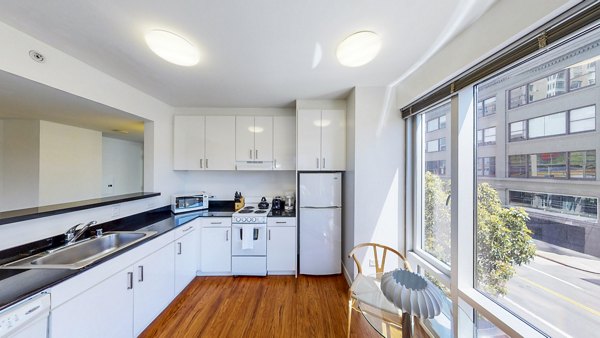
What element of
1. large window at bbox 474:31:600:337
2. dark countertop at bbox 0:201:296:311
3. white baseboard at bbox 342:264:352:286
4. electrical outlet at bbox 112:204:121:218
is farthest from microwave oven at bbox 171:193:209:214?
large window at bbox 474:31:600:337

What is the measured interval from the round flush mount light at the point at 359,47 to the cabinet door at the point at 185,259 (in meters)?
2.55

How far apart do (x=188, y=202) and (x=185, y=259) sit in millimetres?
839

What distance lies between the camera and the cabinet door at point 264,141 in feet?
9.75

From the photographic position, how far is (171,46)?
141 centimetres

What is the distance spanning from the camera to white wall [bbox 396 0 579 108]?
93 cm

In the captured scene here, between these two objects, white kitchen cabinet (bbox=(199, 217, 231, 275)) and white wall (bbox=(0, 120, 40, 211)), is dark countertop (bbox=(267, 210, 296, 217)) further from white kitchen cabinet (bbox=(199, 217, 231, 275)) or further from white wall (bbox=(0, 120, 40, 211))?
white wall (bbox=(0, 120, 40, 211))

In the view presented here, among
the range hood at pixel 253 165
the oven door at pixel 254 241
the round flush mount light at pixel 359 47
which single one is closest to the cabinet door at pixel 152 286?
the oven door at pixel 254 241

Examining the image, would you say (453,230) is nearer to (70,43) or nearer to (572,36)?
(572,36)

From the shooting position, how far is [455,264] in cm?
148

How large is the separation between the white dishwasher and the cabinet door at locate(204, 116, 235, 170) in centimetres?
209

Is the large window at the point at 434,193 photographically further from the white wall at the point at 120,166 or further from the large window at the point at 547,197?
the white wall at the point at 120,166

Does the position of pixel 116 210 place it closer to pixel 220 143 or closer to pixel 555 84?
pixel 220 143

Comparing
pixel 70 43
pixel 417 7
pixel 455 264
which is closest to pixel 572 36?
pixel 417 7

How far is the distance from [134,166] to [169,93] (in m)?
3.94
